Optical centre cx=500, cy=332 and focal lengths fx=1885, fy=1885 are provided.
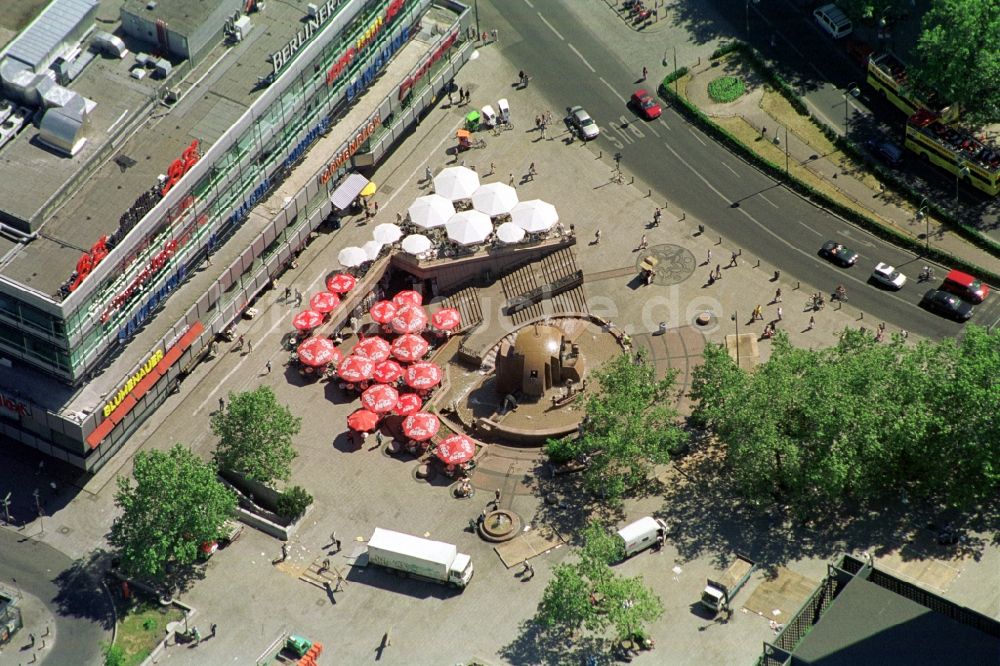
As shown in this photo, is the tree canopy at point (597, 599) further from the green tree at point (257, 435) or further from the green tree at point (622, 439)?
the green tree at point (257, 435)

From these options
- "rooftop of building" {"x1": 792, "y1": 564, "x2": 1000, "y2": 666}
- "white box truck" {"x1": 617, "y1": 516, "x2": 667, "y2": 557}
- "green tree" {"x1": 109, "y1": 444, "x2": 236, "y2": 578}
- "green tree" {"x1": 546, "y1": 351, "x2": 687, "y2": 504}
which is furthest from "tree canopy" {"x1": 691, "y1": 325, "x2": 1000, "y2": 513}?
"green tree" {"x1": 109, "y1": 444, "x2": 236, "y2": 578}

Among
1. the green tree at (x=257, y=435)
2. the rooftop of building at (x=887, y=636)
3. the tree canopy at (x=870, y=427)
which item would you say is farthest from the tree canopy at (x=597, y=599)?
the green tree at (x=257, y=435)

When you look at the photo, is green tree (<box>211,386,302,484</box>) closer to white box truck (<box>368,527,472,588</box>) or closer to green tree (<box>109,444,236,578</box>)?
green tree (<box>109,444,236,578</box>)

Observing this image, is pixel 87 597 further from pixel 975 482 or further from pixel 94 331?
pixel 975 482

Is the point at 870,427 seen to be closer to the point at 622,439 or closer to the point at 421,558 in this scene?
the point at 622,439

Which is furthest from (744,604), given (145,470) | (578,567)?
(145,470)

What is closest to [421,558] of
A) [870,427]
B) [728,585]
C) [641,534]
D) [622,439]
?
[641,534]
